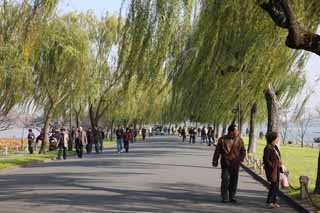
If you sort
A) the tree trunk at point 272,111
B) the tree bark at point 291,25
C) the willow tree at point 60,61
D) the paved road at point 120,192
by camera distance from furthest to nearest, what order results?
the willow tree at point 60,61 < the tree trunk at point 272,111 < the paved road at point 120,192 < the tree bark at point 291,25

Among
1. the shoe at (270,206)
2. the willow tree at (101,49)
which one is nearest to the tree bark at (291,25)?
the shoe at (270,206)

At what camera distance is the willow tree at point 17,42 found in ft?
45.6

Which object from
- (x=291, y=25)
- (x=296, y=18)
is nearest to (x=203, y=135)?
(x=296, y=18)

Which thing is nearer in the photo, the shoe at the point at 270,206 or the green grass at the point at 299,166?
the shoe at the point at 270,206

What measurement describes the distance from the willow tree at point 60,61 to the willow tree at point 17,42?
89.8 inches

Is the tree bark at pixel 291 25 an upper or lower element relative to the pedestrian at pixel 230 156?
upper

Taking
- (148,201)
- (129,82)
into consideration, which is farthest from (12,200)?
(129,82)

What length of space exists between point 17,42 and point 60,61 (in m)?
17.1

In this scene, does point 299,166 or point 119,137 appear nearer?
point 299,166

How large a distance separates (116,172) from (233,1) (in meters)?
10.5

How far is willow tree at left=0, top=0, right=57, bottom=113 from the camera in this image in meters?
13.9

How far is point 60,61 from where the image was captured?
34.4m

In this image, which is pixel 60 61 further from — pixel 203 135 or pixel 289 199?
pixel 203 135

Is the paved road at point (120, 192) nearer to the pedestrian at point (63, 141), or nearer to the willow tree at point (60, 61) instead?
the pedestrian at point (63, 141)
